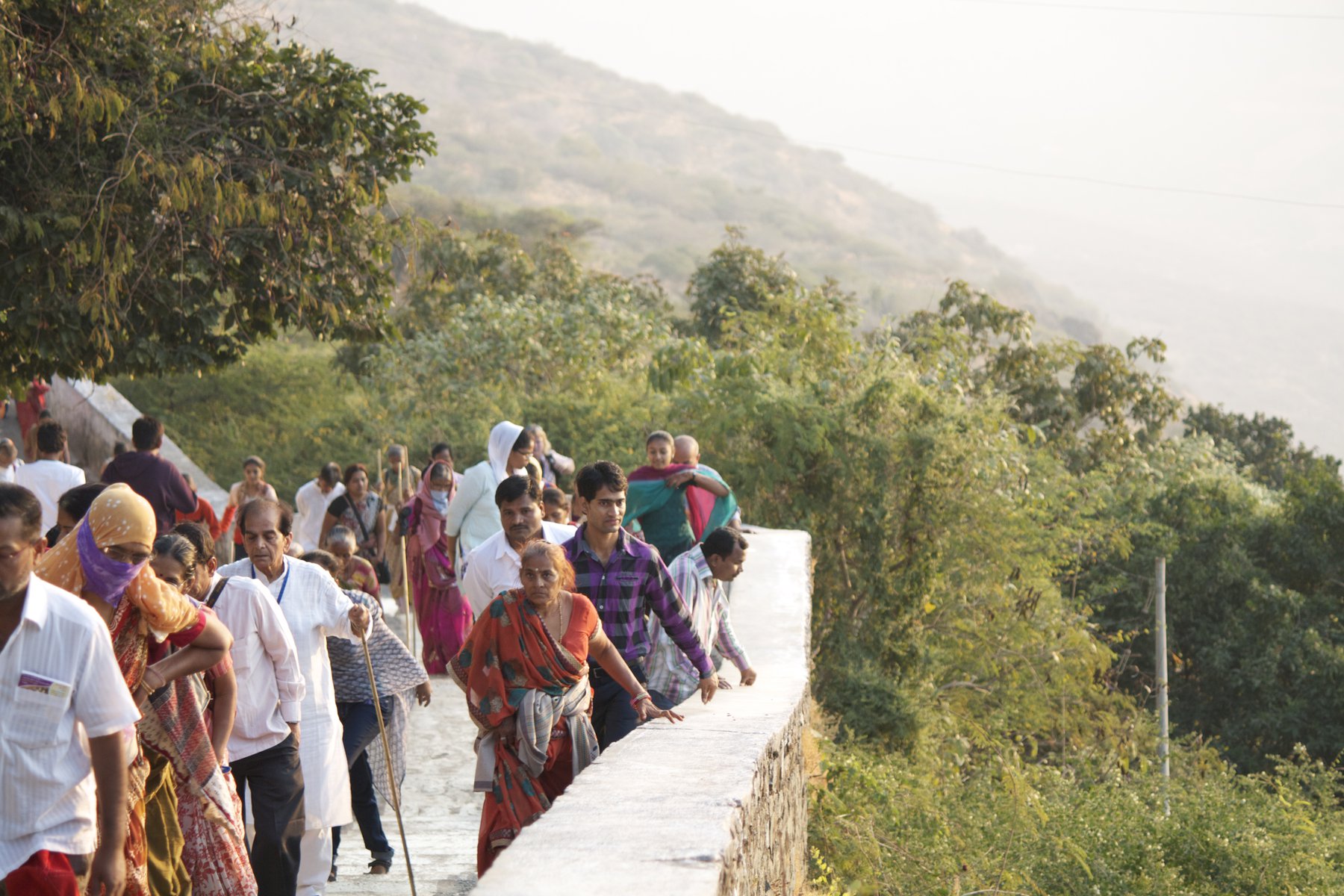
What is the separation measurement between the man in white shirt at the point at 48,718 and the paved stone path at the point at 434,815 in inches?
115

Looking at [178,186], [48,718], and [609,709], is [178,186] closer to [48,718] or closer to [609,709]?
[609,709]

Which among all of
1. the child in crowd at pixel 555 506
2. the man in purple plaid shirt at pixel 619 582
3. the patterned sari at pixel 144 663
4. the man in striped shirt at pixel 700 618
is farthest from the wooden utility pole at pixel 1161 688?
the patterned sari at pixel 144 663

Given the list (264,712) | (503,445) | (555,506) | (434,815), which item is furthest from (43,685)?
(503,445)

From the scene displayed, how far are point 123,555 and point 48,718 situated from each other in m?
0.61

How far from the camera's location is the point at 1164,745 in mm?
15484

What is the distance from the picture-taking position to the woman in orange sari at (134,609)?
3766 mm

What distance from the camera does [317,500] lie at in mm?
11844

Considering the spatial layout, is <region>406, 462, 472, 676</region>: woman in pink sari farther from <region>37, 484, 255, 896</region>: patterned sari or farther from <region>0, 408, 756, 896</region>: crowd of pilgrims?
<region>37, 484, 255, 896</region>: patterned sari

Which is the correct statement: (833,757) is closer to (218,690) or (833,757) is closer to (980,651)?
(980,651)

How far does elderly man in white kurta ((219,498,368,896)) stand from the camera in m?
5.18

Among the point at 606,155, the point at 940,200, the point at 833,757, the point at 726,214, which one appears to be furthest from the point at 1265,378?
the point at 833,757

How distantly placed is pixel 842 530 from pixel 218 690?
1069cm

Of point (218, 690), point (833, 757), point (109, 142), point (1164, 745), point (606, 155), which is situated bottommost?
point (1164, 745)

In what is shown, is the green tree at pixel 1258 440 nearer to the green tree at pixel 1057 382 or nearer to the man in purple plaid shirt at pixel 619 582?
the green tree at pixel 1057 382
